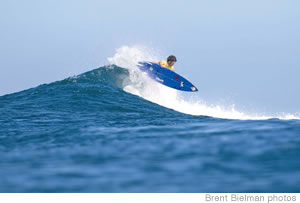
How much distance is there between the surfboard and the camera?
1567cm

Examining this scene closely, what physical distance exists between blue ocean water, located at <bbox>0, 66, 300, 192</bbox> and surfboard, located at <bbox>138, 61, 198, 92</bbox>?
690 cm

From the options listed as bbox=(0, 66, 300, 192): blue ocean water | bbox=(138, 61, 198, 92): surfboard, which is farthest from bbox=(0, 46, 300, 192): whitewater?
bbox=(138, 61, 198, 92): surfboard

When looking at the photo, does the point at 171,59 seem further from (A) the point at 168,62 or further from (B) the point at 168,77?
(B) the point at 168,77

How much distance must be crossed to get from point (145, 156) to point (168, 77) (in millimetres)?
11050

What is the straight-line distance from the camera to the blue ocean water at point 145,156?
12.5ft

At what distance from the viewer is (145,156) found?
4.86 m

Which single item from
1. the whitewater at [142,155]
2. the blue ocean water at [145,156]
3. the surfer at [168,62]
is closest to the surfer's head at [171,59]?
the surfer at [168,62]

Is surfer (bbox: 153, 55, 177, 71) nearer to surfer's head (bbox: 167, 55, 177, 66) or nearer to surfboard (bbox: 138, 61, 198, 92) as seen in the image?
surfer's head (bbox: 167, 55, 177, 66)

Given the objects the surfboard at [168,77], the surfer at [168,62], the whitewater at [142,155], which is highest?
the surfer at [168,62]

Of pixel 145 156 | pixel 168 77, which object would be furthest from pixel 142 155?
pixel 168 77

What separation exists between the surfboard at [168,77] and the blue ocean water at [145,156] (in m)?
6.90

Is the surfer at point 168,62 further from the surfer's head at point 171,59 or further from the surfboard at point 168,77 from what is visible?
the surfboard at point 168,77

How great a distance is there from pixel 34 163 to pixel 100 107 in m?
6.34
